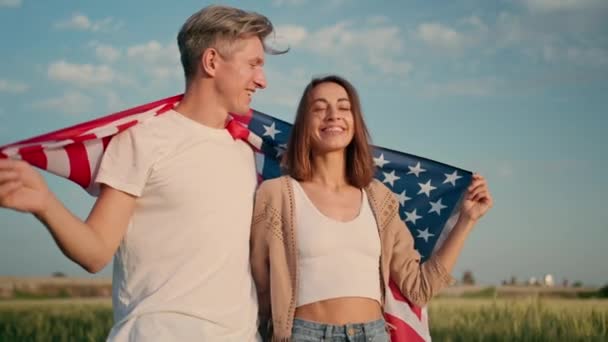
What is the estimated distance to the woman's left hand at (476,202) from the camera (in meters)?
4.62

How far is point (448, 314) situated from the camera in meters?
9.43

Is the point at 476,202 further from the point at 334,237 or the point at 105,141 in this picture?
the point at 105,141

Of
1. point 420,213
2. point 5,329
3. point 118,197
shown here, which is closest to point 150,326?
point 118,197

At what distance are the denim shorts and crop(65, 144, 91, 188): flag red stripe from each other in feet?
4.24

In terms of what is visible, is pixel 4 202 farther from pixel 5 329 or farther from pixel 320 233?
pixel 5 329

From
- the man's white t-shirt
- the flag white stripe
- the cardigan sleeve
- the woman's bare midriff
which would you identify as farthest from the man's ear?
the woman's bare midriff

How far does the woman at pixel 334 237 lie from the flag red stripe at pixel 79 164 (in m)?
0.90

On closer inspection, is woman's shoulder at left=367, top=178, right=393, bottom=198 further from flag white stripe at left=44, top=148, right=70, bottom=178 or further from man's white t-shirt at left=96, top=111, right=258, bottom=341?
flag white stripe at left=44, top=148, right=70, bottom=178

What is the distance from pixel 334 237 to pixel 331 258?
111 mm

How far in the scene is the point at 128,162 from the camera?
3688 millimetres

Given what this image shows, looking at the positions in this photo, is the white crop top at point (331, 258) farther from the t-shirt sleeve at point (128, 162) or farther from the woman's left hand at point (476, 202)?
the t-shirt sleeve at point (128, 162)

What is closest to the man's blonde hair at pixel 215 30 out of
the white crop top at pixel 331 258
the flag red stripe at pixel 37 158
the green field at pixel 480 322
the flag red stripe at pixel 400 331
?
the flag red stripe at pixel 37 158

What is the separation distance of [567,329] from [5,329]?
6.55m

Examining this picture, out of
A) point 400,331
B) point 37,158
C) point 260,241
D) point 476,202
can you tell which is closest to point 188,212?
point 260,241
